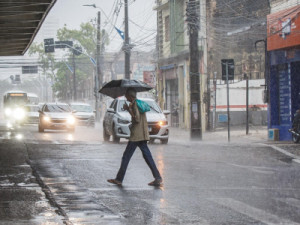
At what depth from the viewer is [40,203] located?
366 inches

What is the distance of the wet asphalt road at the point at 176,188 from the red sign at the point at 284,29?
6.41 metres

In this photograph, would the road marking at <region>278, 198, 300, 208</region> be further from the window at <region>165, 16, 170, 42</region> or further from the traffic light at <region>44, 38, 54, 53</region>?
the traffic light at <region>44, 38, 54, 53</region>

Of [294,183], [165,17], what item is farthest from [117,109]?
[165,17]

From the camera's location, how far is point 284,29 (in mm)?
25281

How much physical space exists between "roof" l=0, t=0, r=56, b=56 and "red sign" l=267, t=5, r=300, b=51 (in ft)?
30.7

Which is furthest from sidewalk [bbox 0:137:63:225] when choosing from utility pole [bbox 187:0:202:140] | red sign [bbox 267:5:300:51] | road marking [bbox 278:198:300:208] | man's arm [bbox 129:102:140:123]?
red sign [bbox 267:5:300:51]

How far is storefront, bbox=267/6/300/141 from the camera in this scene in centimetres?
2477

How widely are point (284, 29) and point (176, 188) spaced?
50.8 feet

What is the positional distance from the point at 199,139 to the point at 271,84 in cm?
386

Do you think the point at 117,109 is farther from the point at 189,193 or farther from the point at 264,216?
the point at 264,216

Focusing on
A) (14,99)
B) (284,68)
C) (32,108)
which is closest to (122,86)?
(284,68)

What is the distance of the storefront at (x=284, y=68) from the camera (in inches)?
975

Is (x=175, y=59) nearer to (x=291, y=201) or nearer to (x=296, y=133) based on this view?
(x=296, y=133)

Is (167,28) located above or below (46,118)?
above
